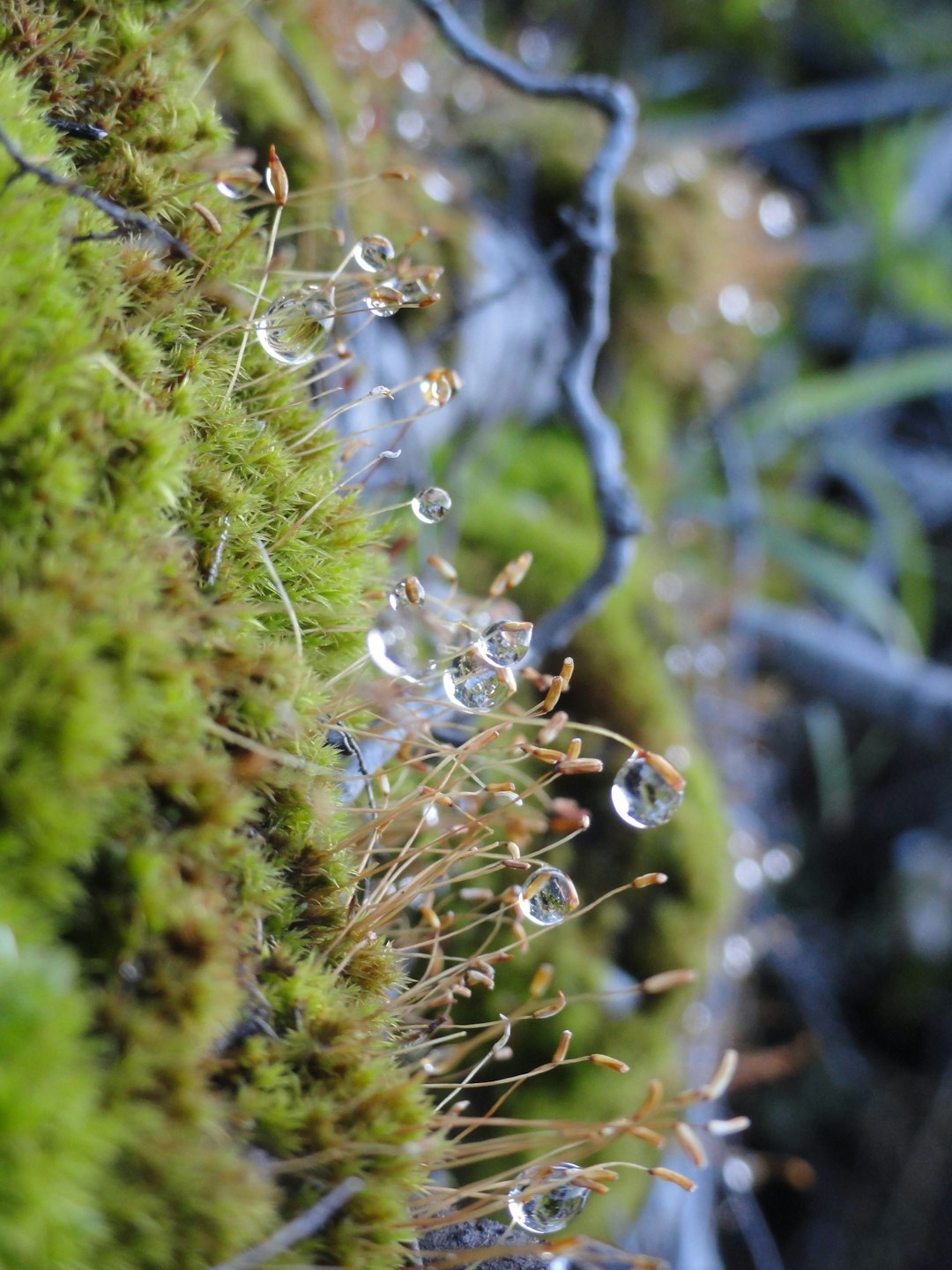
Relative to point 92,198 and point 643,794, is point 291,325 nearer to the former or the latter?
point 92,198

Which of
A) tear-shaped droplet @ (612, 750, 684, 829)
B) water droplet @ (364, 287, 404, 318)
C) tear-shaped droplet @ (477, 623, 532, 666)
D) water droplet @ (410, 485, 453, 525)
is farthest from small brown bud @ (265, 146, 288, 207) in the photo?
tear-shaped droplet @ (612, 750, 684, 829)

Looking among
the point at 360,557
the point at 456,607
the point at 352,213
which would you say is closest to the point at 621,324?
the point at 352,213

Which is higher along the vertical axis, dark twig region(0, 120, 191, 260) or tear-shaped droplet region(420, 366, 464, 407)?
dark twig region(0, 120, 191, 260)

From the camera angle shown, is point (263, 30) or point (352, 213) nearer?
point (263, 30)

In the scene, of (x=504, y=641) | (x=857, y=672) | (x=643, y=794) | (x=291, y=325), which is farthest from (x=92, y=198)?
(x=857, y=672)

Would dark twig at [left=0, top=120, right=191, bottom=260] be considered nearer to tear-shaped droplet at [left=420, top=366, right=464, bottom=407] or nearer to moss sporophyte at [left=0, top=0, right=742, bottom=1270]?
moss sporophyte at [left=0, top=0, right=742, bottom=1270]

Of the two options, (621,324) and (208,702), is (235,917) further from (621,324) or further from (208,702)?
(621,324)
